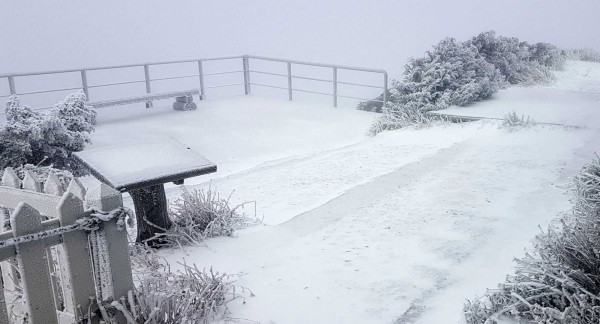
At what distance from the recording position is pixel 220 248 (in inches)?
167

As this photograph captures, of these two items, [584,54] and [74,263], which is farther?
[584,54]

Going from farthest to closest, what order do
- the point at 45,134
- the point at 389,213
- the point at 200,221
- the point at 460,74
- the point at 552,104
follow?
the point at 460,74
the point at 552,104
the point at 45,134
the point at 389,213
the point at 200,221

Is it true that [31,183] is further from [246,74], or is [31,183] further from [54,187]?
[246,74]

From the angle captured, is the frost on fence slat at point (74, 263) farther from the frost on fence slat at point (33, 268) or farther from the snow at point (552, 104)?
the snow at point (552, 104)

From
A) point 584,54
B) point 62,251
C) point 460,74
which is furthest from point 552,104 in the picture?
point 62,251

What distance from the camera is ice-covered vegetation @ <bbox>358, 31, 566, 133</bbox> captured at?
9.66 meters

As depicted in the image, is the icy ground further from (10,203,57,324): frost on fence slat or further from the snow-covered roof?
(10,203,57,324): frost on fence slat

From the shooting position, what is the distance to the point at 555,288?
2.90 m

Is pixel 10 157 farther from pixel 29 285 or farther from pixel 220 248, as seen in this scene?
pixel 29 285

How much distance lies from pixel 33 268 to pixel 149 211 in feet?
5.71

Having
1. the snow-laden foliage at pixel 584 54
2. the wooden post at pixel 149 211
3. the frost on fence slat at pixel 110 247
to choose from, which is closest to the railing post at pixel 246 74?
the snow-laden foliage at pixel 584 54

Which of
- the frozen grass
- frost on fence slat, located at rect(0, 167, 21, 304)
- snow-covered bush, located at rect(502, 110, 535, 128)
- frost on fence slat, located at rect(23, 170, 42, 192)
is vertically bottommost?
the frozen grass

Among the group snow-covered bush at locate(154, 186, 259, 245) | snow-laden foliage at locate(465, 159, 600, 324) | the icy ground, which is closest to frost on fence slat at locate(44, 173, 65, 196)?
the icy ground

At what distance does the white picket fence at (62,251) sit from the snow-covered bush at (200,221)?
129 centimetres
